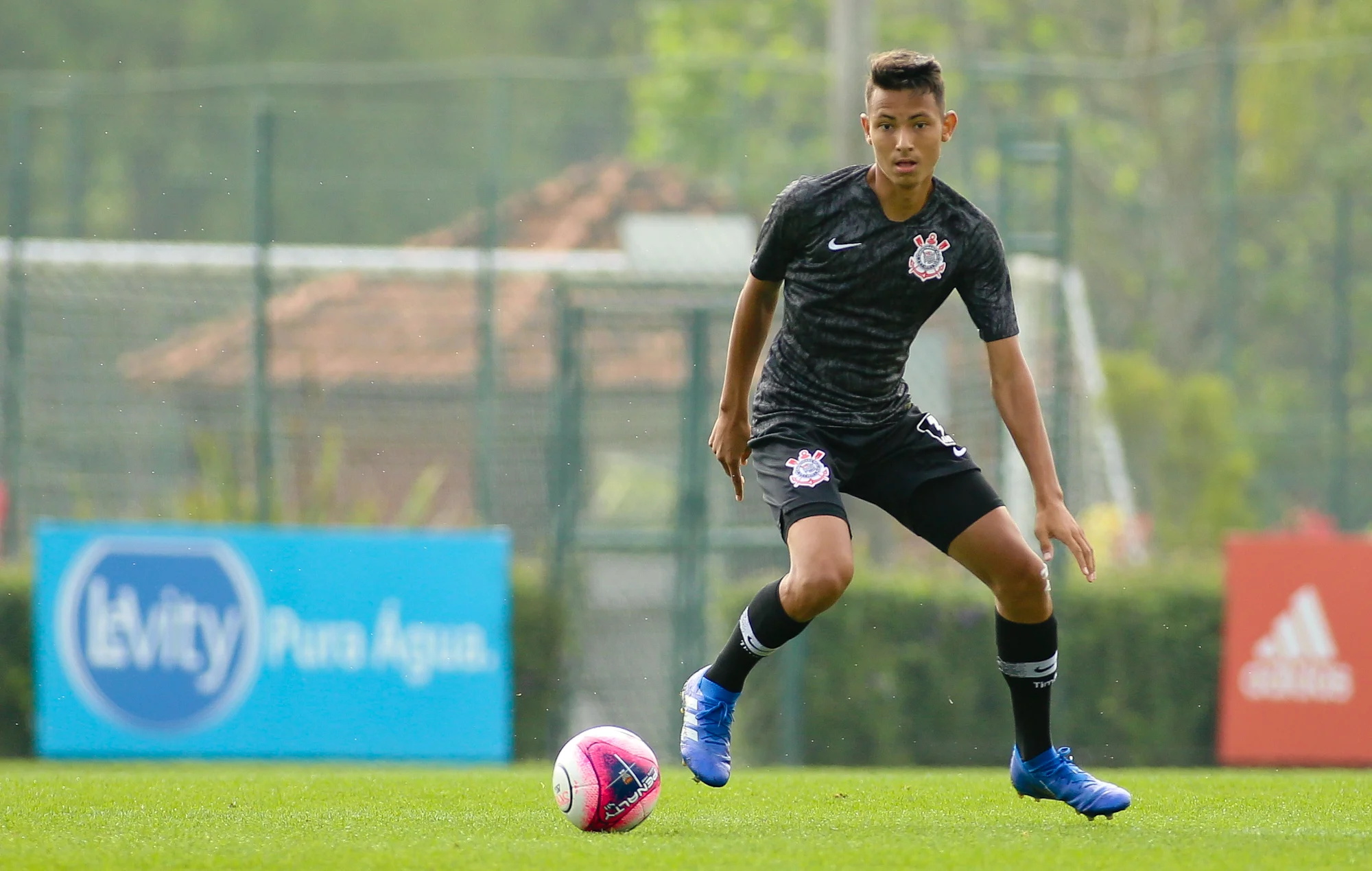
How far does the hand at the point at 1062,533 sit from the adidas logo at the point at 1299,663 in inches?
247

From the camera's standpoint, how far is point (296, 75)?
520 inches

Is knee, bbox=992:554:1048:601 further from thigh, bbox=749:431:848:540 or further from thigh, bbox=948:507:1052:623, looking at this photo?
thigh, bbox=749:431:848:540

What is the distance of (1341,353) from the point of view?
14.1m

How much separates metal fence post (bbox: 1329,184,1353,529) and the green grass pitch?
659 centimetres

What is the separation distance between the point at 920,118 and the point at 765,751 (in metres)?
6.44

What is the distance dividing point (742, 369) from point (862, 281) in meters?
0.47

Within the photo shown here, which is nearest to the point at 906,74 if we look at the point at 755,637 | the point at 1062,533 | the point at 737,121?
the point at 1062,533

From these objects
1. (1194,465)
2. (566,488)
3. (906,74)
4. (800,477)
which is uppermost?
(906,74)

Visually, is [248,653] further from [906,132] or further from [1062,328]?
[906,132]

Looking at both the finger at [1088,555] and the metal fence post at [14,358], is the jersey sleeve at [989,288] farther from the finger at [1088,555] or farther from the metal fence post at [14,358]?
the metal fence post at [14,358]

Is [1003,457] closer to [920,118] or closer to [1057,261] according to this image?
[1057,261]

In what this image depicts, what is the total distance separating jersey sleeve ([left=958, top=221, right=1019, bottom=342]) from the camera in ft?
18.4

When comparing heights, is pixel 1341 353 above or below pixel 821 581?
below

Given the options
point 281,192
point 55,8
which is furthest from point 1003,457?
point 55,8
